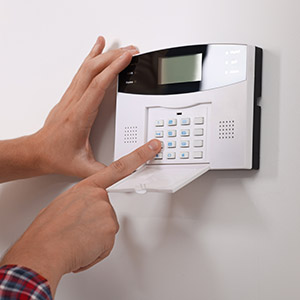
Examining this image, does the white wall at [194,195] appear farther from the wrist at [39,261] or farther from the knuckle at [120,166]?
the wrist at [39,261]

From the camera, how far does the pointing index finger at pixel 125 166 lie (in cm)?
73

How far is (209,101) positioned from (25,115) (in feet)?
1.41

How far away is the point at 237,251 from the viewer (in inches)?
27.9

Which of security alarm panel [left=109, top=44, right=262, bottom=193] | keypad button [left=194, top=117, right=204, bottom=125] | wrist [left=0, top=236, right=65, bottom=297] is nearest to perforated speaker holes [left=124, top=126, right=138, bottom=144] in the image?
security alarm panel [left=109, top=44, right=262, bottom=193]

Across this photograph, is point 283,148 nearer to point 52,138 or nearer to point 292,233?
point 292,233

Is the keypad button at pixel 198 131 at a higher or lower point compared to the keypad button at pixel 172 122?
lower

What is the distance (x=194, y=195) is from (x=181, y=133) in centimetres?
10

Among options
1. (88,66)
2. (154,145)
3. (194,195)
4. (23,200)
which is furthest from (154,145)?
(23,200)

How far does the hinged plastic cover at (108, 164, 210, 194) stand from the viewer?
2.12 feet

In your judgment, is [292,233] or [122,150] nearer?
[292,233]

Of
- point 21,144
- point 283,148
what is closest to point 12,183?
point 21,144

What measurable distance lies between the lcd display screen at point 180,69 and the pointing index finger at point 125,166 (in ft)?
0.34

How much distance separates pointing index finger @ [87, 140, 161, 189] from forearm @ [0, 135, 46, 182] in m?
0.17

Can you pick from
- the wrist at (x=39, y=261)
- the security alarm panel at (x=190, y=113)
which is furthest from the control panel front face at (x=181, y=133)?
the wrist at (x=39, y=261)
